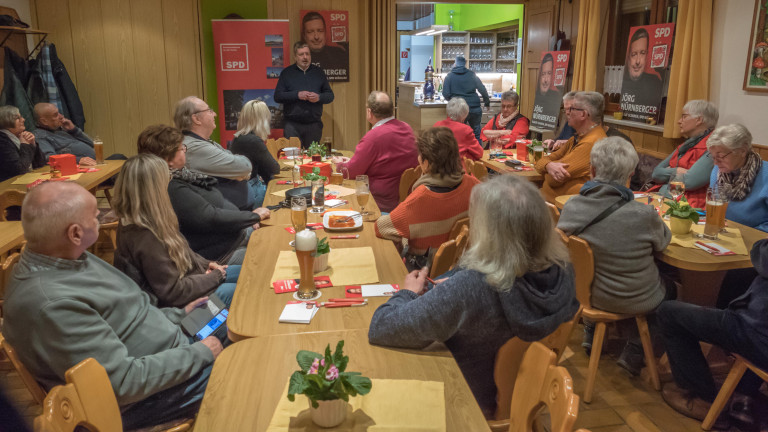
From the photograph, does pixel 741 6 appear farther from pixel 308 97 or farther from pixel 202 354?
pixel 202 354

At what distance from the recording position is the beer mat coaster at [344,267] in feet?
7.05

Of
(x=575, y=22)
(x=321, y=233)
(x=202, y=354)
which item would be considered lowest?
(x=202, y=354)

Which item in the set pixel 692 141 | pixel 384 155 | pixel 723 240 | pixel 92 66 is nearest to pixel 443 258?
pixel 723 240

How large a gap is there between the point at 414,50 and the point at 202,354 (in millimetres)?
13015

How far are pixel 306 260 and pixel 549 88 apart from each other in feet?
20.2

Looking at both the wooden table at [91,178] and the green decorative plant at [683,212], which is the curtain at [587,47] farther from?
the wooden table at [91,178]

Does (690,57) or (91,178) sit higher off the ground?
(690,57)

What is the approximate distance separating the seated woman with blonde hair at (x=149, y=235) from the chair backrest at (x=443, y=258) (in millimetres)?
1069

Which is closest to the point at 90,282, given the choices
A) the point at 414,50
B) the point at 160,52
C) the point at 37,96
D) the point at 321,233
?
the point at 321,233

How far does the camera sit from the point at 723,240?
2846mm

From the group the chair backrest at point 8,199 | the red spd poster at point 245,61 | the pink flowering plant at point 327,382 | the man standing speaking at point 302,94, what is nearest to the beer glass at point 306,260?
the pink flowering plant at point 327,382

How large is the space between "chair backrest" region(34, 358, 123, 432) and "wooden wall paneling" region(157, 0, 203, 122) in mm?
6663

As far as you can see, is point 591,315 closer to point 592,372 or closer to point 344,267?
point 592,372

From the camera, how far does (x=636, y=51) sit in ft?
19.2
